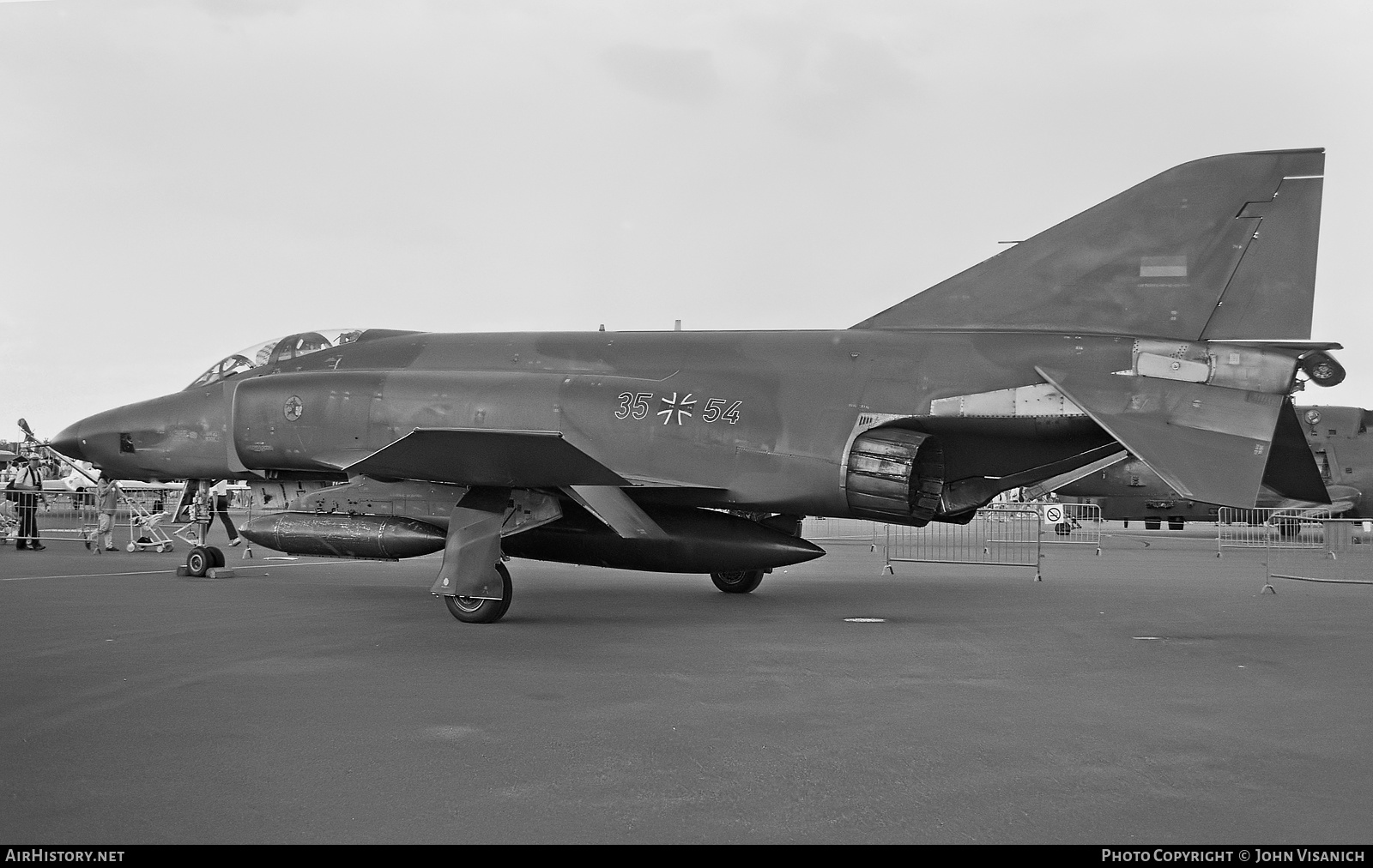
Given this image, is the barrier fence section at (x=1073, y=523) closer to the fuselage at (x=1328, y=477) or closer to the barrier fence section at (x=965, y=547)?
the fuselage at (x=1328, y=477)

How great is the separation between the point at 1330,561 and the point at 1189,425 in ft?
38.8

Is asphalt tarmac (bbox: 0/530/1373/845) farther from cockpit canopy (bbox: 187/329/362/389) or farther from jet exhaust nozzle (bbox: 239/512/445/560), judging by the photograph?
cockpit canopy (bbox: 187/329/362/389)

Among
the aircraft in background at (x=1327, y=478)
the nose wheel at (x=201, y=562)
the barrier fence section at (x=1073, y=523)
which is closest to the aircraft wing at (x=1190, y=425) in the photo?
the nose wheel at (x=201, y=562)

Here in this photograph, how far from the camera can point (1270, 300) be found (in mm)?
8141

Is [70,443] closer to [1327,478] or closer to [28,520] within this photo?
[28,520]

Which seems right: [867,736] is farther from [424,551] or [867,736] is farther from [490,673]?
[424,551]

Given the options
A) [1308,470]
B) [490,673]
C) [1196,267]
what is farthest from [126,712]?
[1308,470]

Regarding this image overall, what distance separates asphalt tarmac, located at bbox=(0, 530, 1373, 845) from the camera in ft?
11.4

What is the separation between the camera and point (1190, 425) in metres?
7.80

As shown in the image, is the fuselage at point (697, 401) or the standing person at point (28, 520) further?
the standing person at point (28, 520)

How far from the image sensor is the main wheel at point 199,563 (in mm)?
12727

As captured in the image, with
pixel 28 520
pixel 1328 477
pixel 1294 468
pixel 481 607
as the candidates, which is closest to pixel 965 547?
pixel 1294 468

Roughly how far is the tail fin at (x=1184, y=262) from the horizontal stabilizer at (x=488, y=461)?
12.1ft

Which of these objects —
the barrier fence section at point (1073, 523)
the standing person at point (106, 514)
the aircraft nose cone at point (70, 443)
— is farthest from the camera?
the barrier fence section at point (1073, 523)
